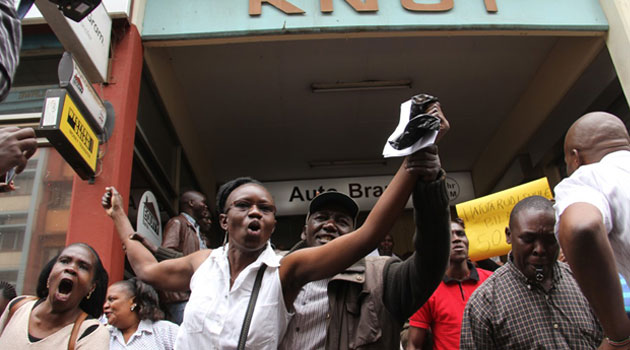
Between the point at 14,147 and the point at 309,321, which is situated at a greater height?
the point at 14,147

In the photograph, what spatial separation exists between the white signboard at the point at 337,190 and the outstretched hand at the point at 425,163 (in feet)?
24.5

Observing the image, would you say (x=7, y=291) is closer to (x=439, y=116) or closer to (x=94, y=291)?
(x=94, y=291)

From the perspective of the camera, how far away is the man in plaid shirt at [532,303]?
100.0 inches

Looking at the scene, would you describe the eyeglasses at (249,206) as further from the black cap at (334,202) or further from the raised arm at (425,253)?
the raised arm at (425,253)

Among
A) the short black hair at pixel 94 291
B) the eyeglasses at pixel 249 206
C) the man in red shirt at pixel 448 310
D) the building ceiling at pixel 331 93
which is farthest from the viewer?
the building ceiling at pixel 331 93

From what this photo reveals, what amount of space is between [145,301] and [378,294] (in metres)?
2.28

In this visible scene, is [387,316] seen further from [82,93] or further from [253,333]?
[82,93]

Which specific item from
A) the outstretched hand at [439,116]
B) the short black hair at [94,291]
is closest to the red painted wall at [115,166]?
the short black hair at [94,291]

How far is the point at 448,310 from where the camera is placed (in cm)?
355

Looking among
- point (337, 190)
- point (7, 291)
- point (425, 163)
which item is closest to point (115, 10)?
point (7, 291)

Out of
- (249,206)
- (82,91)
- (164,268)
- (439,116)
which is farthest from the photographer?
(82,91)

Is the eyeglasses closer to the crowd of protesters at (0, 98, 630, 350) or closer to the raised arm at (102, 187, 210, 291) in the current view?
the crowd of protesters at (0, 98, 630, 350)

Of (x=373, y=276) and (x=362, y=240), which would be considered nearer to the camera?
(x=362, y=240)

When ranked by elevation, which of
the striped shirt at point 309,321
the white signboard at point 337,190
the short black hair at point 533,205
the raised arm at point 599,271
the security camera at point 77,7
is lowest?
the white signboard at point 337,190
